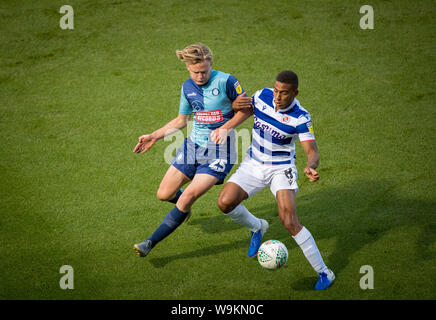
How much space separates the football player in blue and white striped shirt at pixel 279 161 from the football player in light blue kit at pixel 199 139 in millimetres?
206

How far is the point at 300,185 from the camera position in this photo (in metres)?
7.41

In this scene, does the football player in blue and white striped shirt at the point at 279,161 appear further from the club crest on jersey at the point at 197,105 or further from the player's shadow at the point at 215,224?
the player's shadow at the point at 215,224

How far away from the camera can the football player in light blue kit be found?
18.6 feet

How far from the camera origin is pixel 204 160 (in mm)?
5949

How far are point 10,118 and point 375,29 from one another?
7722 millimetres

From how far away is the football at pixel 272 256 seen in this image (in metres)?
5.43

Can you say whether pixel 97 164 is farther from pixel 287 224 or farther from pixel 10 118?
pixel 287 224

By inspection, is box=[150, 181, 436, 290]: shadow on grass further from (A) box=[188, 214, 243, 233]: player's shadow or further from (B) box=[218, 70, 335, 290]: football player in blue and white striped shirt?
(B) box=[218, 70, 335, 290]: football player in blue and white striped shirt

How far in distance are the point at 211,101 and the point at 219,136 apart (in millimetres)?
538

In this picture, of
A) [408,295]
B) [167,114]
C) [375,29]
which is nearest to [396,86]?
[375,29]

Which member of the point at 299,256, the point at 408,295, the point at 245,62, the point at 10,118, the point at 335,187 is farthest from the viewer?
the point at 245,62

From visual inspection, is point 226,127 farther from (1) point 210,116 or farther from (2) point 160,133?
(2) point 160,133

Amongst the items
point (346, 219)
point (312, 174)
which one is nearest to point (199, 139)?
point (312, 174)

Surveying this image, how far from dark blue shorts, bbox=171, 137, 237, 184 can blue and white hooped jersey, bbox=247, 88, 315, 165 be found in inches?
14.1
